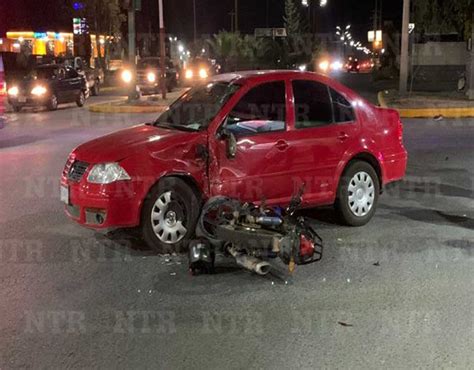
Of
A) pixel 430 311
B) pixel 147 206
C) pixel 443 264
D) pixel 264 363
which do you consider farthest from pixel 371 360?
pixel 147 206

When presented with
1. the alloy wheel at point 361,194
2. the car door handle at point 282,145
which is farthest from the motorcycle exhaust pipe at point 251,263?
the alloy wheel at point 361,194

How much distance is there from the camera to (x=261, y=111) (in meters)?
7.09

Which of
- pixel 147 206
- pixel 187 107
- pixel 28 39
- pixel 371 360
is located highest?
pixel 28 39

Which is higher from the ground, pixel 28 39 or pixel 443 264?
pixel 28 39

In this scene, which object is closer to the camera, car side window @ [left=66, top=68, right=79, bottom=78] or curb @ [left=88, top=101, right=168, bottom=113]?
curb @ [left=88, top=101, right=168, bottom=113]

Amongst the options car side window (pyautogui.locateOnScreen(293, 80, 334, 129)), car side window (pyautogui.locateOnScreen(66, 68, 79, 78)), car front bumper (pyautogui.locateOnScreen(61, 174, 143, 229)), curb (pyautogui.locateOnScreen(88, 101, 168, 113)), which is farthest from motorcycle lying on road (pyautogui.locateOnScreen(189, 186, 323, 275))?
car side window (pyautogui.locateOnScreen(66, 68, 79, 78))

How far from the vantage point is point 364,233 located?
284 inches

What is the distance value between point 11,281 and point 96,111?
1722 cm

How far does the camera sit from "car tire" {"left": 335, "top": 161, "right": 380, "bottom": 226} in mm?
7320

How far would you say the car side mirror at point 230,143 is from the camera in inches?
251

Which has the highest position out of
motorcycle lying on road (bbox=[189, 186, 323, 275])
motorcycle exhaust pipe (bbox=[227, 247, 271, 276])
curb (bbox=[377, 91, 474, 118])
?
curb (bbox=[377, 91, 474, 118])

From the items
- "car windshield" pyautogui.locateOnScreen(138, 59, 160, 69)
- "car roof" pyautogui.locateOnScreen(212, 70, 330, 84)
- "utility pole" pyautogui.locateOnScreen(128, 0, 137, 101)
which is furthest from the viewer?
"car windshield" pyautogui.locateOnScreen(138, 59, 160, 69)

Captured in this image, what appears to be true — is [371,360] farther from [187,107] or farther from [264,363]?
[187,107]

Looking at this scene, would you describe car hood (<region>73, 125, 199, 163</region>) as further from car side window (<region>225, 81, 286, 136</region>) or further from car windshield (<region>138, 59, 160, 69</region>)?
car windshield (<region>138, 59, 160, 69</region>)
